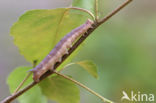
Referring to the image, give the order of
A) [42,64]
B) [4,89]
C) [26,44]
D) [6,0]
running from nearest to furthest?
[42,64], [26,44], [4,89], [6,0]

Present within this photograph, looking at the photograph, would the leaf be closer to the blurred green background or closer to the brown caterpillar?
the brown caterpillar

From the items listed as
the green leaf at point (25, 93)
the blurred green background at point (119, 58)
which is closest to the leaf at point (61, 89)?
the green leaf at point (25, 93)

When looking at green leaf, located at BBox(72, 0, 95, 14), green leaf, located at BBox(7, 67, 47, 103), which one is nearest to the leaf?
green leaf, located at BBox(7, 67, 47, 103)

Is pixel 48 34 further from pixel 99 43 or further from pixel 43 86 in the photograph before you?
pixel 99 43

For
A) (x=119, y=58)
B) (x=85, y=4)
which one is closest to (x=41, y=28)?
(x=85, y=4)

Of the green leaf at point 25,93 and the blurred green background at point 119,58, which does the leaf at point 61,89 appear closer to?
the green leaf at point 25,93

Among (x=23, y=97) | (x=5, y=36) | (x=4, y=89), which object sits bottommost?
(x=4, y=89)

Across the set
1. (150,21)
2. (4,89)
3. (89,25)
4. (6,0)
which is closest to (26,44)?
(89,25)
